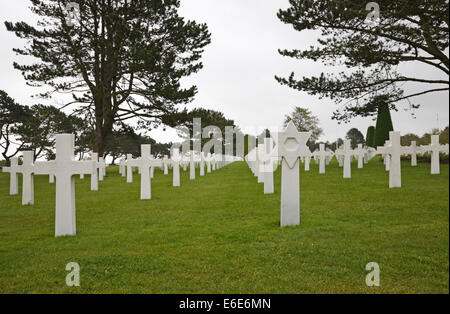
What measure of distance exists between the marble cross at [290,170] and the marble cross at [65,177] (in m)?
3.45

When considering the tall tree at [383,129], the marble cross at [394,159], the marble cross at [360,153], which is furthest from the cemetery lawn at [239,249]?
the tall tree at [383,129]

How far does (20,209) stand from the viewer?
802 cm

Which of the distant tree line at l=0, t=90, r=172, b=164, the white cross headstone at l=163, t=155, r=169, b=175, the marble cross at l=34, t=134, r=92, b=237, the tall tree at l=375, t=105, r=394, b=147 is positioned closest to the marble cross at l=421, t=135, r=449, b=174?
the white cross headstone at l=163, t=155, r=169, b=175

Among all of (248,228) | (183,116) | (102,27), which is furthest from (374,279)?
(102,27)

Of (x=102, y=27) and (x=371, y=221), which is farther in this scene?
(x=102, y=27)

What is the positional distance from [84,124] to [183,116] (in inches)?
343

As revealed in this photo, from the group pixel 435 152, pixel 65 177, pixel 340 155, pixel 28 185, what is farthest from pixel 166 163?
pixel 340 155

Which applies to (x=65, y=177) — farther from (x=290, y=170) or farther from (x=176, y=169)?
(x=176, y=169)

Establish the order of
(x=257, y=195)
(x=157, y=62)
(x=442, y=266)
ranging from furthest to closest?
(x=157, y=62)
(x=257, y=195)
(x=442, y=266)

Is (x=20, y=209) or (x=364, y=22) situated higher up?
(x=364, y=22)

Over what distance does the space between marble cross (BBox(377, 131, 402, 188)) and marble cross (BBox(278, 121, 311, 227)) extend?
492cm

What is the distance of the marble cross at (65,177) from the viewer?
203 inches

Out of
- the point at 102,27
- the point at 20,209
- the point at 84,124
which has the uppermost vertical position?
the point at 102,27

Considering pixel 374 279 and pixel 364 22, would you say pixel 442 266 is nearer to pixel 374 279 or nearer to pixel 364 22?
pixel 374 279
